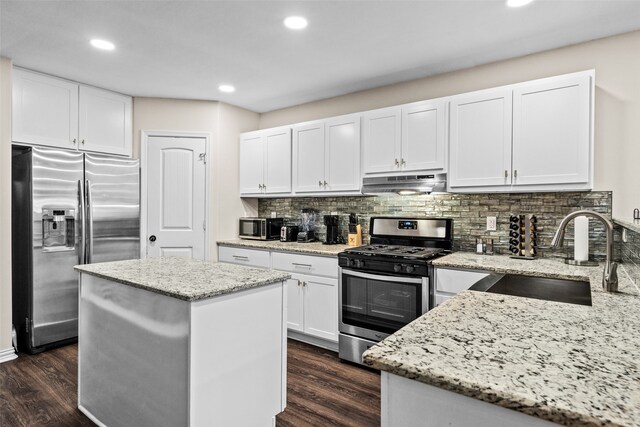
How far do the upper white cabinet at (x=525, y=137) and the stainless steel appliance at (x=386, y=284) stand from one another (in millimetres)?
545

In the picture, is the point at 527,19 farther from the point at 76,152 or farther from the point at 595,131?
the point at 76,152

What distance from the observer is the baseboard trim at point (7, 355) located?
304 centimetres

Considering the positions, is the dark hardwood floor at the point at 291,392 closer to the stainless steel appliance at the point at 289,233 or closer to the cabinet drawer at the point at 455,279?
the cabinet drawer at the point at 455,279

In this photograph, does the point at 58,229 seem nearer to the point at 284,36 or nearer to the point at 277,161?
the point at 277,161

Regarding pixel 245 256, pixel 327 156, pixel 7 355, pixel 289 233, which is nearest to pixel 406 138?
pixel 327 156

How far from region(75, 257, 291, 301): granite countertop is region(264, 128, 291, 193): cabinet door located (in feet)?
5.98

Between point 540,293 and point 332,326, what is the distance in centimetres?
167

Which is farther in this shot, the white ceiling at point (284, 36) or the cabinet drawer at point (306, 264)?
the cabinet drawer at point (306, 264)

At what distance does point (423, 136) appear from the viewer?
3.13 m

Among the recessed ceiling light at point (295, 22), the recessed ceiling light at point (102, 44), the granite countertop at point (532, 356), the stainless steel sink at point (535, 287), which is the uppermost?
the recessed ceiling light at point (295, 22)

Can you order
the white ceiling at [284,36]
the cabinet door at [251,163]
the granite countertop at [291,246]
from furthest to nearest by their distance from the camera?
the cabinet door at [251,163]
the granite countertop at [291,246]
the white ceiling at [284,36]

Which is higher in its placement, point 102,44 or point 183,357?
point 102,44

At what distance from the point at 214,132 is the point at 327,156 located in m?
1.44

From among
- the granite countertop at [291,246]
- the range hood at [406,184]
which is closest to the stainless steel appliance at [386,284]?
the granite countertop at [291,246]
